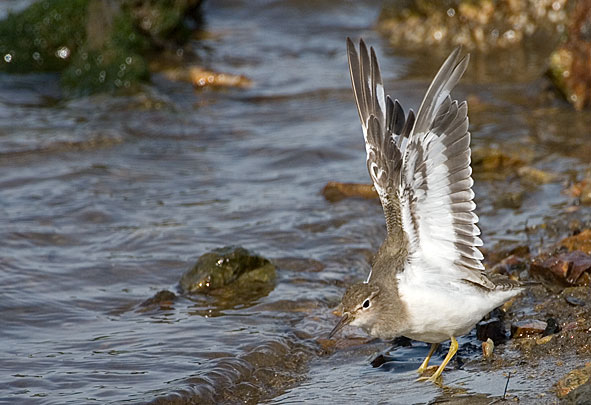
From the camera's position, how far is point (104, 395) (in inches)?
215

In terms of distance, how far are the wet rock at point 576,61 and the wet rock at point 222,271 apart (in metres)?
5.38

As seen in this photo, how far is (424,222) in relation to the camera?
5461 mm

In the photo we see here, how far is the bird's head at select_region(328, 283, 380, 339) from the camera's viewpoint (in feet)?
18.1

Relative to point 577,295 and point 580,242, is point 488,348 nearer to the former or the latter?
point 577,295

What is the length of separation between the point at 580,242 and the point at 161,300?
3.21 metres

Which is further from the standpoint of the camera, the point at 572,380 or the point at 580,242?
the point at 580,242

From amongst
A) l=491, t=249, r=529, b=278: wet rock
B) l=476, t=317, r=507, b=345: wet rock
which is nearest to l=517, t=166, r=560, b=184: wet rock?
l=491, t=249, r=529, b=278: wet rock

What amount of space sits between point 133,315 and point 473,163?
4.13 metres

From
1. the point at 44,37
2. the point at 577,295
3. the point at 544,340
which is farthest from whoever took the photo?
the point at 44,37

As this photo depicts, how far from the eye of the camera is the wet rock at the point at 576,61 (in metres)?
10.6

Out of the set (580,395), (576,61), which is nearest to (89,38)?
(576,61)

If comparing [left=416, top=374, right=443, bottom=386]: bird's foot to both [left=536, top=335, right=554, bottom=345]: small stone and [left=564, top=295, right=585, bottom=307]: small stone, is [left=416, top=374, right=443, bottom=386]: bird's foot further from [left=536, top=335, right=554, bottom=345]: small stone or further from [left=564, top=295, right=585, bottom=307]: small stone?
[left=564, top=295, right=585, bottom=307]: small stone

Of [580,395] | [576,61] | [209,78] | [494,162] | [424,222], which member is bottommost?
[580,395]

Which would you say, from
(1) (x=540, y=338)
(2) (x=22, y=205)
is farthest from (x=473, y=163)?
(2) (x=22, y=205)
